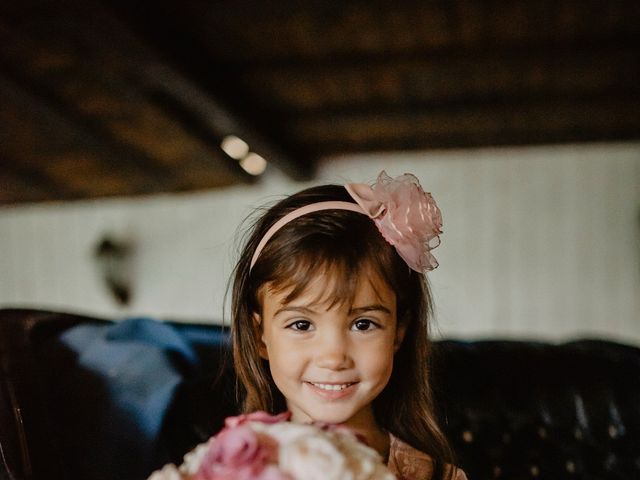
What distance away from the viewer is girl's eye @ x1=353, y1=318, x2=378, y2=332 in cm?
95

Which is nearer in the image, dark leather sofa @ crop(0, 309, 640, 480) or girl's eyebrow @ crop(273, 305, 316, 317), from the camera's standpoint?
girl's eyebrow @ crop(273, 305, 316, 317)

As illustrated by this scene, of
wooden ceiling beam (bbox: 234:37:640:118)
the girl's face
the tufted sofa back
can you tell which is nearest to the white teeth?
the girl's face

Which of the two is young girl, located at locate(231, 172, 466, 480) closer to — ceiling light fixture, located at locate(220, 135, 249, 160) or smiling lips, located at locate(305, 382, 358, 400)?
smiling lips, located at locate(305, 382, 358, 400)

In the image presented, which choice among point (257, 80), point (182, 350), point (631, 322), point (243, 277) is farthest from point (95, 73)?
point (631, 322)

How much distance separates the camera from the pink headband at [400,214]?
0.96 m

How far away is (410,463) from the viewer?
40.2 inches

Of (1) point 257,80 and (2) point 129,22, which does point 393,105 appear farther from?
(2) point 129,22

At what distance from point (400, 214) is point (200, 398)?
0.57m

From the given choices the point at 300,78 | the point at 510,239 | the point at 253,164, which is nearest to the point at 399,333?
the point at 300,78

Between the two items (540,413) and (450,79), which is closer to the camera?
(540,413)

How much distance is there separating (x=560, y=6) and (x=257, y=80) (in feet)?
5.89

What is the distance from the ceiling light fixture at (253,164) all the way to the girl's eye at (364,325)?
4.58m

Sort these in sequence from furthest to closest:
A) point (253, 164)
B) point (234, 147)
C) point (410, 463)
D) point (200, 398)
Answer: point (253, 164)
point (234, 147)
point (200, 398)
point (410, 463)

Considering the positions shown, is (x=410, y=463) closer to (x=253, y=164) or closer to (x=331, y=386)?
(x=331, y=386)
